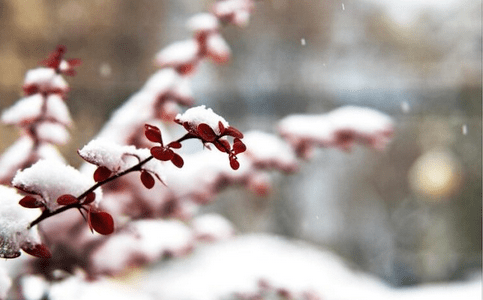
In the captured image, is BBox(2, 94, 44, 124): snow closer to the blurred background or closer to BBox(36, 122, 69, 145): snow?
BBox(36, 122, 69, 145): snow

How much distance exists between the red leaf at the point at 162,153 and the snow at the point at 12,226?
147mm

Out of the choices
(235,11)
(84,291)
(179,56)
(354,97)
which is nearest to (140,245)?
Result: (84,291)

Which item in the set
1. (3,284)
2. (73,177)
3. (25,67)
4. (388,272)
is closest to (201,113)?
(73,177)

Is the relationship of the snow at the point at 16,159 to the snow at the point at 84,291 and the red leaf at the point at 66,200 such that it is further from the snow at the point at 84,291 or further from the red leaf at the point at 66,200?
the red leaf at the point at 66,200

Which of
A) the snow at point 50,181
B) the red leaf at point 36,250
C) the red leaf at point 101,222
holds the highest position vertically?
the snow at point 50,181

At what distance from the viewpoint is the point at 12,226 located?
46cm

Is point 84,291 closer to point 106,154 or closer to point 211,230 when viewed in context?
point 211,230

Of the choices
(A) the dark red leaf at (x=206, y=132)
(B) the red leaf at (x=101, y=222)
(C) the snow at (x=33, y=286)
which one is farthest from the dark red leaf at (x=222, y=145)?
(C) the snow at (x=33, y=286)

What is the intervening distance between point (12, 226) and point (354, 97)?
4138 millimetres

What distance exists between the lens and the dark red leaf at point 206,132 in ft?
1.43

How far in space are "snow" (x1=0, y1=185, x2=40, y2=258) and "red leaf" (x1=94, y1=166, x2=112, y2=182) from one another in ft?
0.29

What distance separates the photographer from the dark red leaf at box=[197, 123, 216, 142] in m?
0.43

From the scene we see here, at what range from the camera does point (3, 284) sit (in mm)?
516

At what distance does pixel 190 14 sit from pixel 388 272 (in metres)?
2.90
